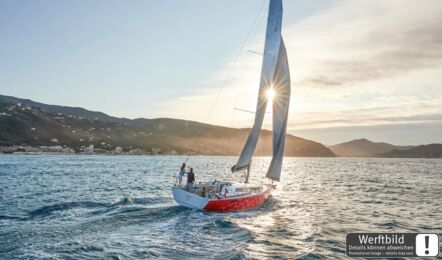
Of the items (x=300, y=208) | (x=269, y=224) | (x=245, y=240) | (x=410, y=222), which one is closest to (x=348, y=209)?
(x=300, y=208)

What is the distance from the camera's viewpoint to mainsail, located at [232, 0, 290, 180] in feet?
104

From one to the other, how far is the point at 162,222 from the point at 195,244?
6142 millimetres

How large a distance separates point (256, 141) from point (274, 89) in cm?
546

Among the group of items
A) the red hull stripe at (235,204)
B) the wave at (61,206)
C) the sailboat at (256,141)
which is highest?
the sailboat at (256,141)

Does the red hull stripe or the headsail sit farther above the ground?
the headsail

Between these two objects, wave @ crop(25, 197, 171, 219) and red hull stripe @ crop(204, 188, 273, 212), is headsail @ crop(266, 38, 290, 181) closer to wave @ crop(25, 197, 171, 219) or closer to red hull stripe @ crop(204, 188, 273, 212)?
red hull stripe @ crop(204, 188, 273, 212)

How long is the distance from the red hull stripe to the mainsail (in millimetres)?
3226

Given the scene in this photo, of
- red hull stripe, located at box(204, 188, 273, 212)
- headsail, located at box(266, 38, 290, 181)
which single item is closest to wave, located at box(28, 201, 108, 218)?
red hull stripe, located at box(204, 188, 273, 212)

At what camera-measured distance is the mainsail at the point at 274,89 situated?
31.7 m

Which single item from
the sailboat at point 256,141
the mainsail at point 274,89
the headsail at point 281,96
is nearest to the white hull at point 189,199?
the sailboat at point 256,141

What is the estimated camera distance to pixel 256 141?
33.0 m

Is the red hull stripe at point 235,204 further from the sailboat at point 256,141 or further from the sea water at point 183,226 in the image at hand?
the sea water at point 183,226

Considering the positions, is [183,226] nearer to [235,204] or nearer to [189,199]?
[189,199]

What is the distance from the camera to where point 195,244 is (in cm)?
2055
